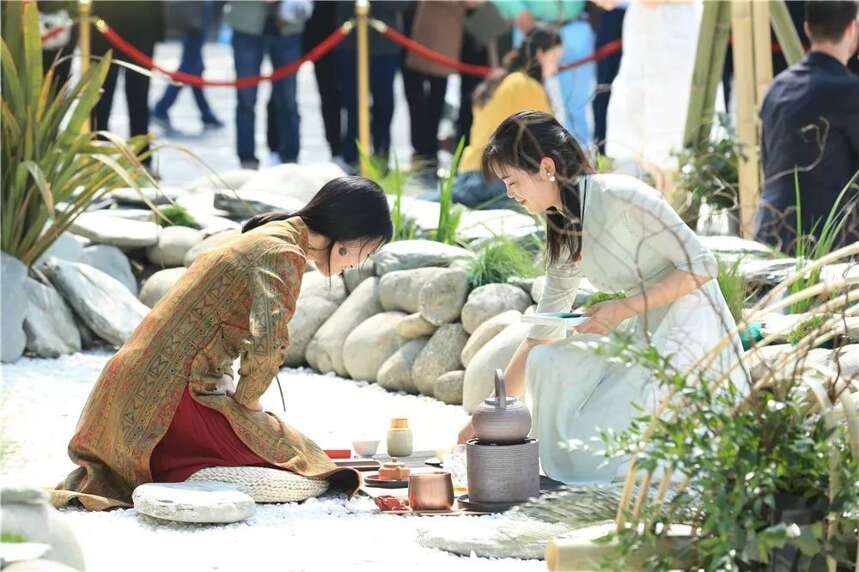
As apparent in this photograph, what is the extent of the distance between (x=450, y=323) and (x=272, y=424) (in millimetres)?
2324

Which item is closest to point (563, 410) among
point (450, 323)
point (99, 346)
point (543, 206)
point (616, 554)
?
point (543, 206)

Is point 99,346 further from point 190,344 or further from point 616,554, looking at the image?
point 616,554

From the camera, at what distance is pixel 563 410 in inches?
200

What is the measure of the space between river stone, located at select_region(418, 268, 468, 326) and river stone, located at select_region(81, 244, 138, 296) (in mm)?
1830

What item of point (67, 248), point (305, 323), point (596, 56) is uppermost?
point (596, 56)

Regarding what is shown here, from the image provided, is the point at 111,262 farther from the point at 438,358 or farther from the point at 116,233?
the point at 438,358

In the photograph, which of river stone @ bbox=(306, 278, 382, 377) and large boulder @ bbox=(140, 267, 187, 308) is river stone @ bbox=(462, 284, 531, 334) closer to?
river stone @ bbox=(306, 278, 382, 377)

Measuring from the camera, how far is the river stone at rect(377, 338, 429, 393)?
7258mm

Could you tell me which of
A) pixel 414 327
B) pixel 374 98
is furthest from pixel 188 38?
pixel 414 327

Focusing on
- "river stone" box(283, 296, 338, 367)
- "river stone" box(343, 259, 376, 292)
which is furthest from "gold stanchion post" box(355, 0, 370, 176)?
"river stone" box(283, 296, 338, 367)

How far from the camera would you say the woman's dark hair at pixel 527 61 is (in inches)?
375

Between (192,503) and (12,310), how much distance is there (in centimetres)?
307

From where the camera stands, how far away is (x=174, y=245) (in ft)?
28.0

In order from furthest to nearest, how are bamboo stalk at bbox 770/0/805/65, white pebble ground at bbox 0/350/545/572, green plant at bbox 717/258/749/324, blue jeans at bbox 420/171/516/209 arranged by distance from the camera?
blue jeans at bbox 420/171/516/209, bamboo stalk at bbox 770/0/805/65, green plant at bbox 717/258/749/324, white pebble ground at bbox 0/350/545/572
